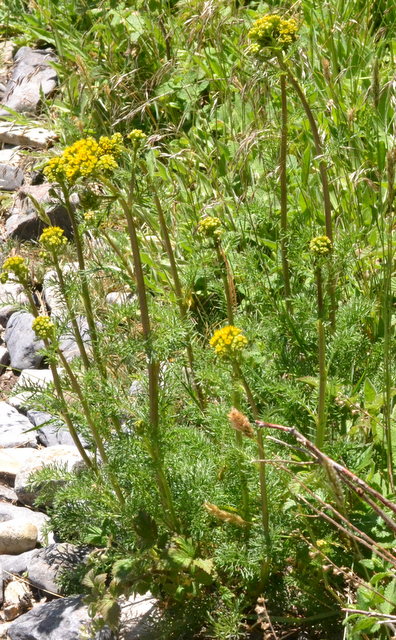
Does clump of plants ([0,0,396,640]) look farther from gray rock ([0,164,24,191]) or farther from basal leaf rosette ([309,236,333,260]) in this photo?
gray rock ([0,164,24,191])

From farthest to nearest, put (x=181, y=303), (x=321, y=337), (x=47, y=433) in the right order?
(x=47, y=433)
(x=181, y=303)
(x=321, y=337)

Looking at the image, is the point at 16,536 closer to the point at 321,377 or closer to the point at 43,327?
the point at 43,327

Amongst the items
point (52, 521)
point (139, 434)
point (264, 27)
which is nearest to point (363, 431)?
point (139, 434)

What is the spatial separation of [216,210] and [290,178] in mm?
375

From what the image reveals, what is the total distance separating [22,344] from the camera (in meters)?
4.20

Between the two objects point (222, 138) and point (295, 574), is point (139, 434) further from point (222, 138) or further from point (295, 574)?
point (222, 138)

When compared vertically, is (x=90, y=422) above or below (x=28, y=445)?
above

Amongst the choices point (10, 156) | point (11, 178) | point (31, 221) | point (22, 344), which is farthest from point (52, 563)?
point (10, 156)

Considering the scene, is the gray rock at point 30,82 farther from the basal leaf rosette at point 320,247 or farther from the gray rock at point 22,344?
the basal leaf rosette at point 320,247

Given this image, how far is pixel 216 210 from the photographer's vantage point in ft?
13.1

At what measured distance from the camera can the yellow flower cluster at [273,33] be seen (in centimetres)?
230

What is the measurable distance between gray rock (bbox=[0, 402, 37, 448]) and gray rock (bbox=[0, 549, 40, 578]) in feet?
2.43

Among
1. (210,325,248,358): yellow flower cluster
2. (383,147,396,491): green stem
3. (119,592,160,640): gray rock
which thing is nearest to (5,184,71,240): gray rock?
(119,592,160,640): gray rock

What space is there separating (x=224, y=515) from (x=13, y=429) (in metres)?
1.71
